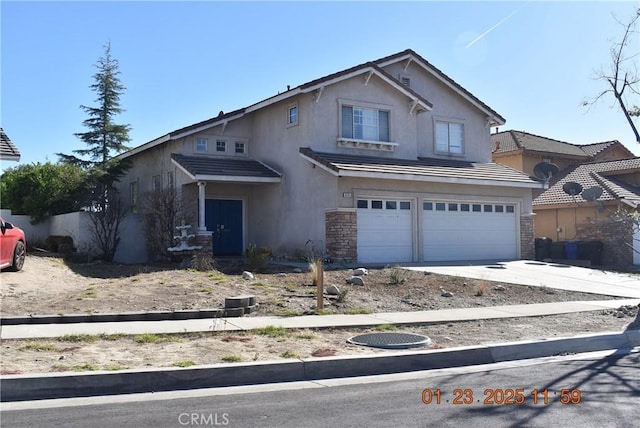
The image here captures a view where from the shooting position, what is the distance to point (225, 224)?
76.3 feet

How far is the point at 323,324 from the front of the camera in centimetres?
1024

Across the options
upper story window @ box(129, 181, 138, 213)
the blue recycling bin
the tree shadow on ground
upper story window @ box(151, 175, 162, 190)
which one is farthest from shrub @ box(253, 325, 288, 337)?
the blue recycling bin

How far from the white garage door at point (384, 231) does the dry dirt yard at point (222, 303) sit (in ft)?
9.60

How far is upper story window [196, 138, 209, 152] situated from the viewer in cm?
2252

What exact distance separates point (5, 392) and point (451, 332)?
650 cm

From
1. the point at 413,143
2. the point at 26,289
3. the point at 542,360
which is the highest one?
the point at 413,143

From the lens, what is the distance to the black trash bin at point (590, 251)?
25656 millimetres

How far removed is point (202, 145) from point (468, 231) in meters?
10.1

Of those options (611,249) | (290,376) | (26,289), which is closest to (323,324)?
(290,376)

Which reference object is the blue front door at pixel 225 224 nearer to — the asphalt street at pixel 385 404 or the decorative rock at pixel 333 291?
the decorative rock at pixel 333 291

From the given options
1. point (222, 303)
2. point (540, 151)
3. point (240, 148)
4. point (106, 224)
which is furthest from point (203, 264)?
point (540, 151)

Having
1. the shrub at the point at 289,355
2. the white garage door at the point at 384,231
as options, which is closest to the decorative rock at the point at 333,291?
the shrub at the point at 289,355

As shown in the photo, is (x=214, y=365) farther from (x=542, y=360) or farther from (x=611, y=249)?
(x=611, y=249)

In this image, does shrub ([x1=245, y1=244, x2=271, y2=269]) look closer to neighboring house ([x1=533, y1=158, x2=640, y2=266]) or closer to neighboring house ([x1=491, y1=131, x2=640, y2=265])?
neighboring house ([x1=491, y1=131, x2=640, y2=265])
